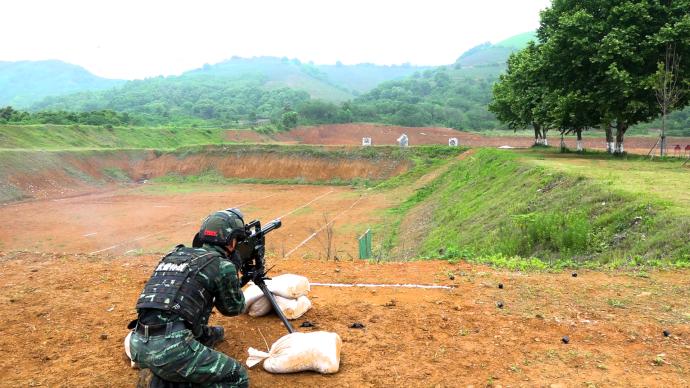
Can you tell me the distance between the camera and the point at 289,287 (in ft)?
18.1

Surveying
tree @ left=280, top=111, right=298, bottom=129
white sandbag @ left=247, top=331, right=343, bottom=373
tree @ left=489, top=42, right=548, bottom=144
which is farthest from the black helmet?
tree @ left=280, top=111, right=298, bottom=129

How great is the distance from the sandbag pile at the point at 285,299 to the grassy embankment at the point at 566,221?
3885mm

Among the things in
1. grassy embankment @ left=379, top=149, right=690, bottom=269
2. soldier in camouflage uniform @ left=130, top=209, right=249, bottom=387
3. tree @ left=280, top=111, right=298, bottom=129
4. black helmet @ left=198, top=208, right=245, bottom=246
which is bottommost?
grassy embankment @ left=379, top=149, right=690, bottom=269

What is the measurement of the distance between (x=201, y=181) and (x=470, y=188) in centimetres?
2856

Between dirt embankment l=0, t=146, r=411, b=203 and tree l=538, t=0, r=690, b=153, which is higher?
tree l=538, t=0, r=690, b=153

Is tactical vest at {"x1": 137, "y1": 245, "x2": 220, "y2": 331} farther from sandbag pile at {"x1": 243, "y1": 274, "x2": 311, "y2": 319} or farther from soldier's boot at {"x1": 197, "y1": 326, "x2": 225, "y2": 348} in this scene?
sandbag pile at {"x1": 243, "y1": 274, "x2": 311, "y2": 319}

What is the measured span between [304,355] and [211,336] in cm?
95

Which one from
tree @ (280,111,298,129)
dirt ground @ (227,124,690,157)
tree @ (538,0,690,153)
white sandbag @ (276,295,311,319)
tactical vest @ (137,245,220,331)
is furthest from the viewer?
tree @ (280,111,298,129)

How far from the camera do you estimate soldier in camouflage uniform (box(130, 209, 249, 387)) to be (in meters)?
3.65

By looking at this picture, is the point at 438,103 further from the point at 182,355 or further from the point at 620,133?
the point at 182,355

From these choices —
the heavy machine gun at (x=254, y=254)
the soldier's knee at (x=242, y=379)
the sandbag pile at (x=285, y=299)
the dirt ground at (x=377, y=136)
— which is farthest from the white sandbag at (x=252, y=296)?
the dirt ground at (x=377, y=136)

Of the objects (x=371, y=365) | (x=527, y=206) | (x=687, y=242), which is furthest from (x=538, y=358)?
(x=527, y=206)

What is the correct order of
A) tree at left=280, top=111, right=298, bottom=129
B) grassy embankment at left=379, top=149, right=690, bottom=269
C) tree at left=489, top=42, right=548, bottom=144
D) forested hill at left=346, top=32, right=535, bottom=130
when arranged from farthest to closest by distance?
forested hill at left=346, top=32, right=535, bottom=130 → tree at left=280, top=111, right=298, bottom=129 → tree at left=489, top=42, right=548, bottom=144 → grassy embankment at left=379, top=149, right=690, bottom=269

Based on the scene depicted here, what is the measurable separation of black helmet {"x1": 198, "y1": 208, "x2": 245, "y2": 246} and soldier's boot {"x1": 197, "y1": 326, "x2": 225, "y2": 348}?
80 centimetres
